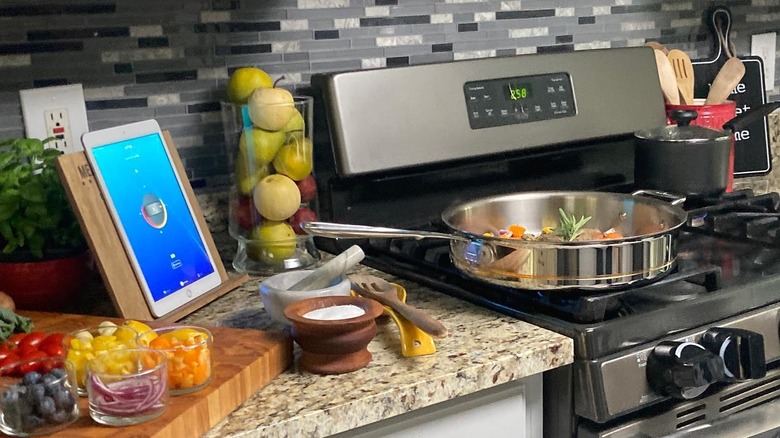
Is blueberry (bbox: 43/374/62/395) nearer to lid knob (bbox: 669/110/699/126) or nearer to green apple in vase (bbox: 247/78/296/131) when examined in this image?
green apple in vase (bbox: 247/78/296/131)

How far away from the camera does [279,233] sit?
1.33 metres

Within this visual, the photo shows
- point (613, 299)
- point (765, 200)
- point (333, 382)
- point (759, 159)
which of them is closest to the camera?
point (333, 382)

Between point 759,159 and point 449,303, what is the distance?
1148mm

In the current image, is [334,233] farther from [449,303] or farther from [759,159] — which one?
[759,159]

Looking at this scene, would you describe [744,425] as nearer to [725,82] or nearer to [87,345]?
[87,345]

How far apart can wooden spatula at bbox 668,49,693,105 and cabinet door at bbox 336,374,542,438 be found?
41.0 inches

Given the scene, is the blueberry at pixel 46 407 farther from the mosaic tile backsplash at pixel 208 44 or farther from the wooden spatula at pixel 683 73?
the wooden spatula at pixel 683 73

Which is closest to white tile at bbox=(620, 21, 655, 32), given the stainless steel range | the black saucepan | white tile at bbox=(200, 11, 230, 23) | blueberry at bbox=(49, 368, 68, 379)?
the stainless steel range

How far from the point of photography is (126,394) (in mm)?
790

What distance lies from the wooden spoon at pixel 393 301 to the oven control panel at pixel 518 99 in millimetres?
486

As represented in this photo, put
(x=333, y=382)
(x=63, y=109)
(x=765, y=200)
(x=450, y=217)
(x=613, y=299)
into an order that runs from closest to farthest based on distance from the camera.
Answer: (x=333, y=382), (x=613, y=299), (x=450, y=217), (x=63, y=109), (x=765, y=200)

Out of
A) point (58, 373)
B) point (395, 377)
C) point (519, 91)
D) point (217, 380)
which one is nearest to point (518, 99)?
point (519, 91)

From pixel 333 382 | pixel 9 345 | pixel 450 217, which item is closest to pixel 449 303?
pixel 450 217

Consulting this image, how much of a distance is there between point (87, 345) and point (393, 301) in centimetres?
35
